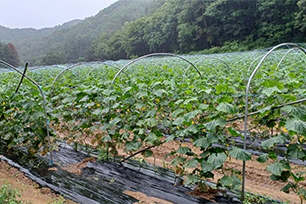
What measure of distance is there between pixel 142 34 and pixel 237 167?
4638cm

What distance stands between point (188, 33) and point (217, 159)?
3670 cm

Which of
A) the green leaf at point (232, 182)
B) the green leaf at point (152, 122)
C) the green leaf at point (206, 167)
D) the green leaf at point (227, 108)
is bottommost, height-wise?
the green leaf at point (232, 182)

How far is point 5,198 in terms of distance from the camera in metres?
2.59

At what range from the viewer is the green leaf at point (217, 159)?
8.27 feet

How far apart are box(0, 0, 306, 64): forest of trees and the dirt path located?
28201 millimetres

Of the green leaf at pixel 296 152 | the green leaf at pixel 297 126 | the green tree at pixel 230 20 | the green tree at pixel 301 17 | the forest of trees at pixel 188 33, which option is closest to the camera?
the green leaf at pixel 297 126

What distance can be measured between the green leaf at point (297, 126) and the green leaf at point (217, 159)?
24.6 inches

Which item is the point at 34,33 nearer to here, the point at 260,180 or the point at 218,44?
the point at 218,44

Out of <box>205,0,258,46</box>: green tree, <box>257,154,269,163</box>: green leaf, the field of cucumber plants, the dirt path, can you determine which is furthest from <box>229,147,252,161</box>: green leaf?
<box>205,0,258,46</box>: green tree

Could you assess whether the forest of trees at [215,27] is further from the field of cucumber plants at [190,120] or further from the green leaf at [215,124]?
the green leaf at [215,124]

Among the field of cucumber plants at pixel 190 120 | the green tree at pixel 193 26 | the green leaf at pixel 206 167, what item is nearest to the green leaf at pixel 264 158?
the field of cucumber plants at pixel 190 120

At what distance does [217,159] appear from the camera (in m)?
2.55

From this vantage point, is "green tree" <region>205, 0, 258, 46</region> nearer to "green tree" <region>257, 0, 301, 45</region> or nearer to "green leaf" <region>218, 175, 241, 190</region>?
"green tree" <region>257, 0, 301, 45</region>

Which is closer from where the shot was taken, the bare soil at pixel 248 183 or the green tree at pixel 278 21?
the bare soil at pixel 248 183
